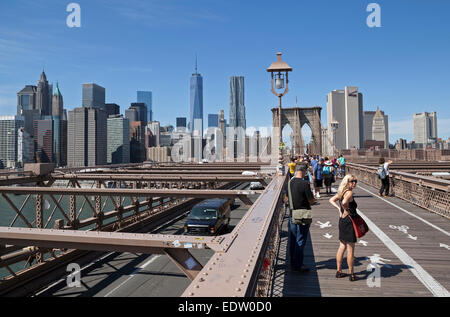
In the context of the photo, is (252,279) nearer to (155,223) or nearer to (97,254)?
(97,254)

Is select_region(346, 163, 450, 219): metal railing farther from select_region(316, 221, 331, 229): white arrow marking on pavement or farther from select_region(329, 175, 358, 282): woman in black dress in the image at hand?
select_region(329, 175, 358, 282): woman in black dress

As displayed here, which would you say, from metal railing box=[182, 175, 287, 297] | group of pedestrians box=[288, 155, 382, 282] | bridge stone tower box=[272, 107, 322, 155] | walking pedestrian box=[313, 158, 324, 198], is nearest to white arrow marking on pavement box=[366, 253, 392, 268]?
group of pedestrians box=[288, 155, 382, 282]

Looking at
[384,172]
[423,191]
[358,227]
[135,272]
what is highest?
[384,172]

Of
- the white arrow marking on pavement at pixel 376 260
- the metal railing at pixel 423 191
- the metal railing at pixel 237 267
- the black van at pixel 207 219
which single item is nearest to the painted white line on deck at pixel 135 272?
the black van at pixel 207 219

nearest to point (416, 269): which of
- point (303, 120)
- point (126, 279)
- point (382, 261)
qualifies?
point (382, 261)

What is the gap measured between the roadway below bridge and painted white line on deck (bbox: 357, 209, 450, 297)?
7.76m

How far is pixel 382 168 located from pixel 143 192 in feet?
34.7

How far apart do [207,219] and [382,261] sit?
41.1 feet

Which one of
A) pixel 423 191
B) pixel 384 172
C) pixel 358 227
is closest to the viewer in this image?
pixel 358 227

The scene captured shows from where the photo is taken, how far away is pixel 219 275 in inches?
102

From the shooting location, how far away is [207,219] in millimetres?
17891

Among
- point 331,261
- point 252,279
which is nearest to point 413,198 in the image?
point 331,261

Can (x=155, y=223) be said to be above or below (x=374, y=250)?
below

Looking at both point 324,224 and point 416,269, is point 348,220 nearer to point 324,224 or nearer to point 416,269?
point 416,269
